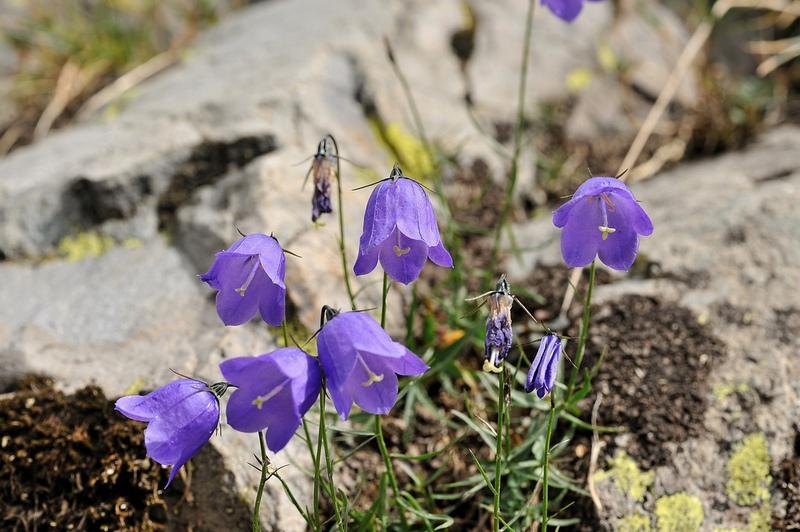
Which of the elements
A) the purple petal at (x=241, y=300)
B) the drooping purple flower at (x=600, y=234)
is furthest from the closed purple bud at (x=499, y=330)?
the purple petal at (x=241, y=300)

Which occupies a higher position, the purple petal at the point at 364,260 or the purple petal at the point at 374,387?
the purple petal at the point at 364,260

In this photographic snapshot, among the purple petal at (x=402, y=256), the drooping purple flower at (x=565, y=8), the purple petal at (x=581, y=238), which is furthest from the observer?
the drooping purple flower at (x=565, y=8)

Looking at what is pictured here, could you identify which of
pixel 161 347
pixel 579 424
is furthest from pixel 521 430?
pixel 161 347

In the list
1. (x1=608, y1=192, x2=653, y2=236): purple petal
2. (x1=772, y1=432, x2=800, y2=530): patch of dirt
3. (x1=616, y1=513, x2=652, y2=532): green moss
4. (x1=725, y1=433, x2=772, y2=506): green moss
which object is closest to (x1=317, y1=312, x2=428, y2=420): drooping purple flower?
(x1=608, y1=192, x2=653, y2=236): purple petal

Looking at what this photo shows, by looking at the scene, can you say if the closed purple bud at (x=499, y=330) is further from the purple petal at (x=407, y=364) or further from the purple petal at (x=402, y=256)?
the purple petal at (x=402, y=256)

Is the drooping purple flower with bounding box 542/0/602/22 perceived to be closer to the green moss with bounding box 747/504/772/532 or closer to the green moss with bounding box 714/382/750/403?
the green moss with bounding box 714/382/750/403

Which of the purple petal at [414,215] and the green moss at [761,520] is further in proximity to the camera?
the green moss at [761,520]
